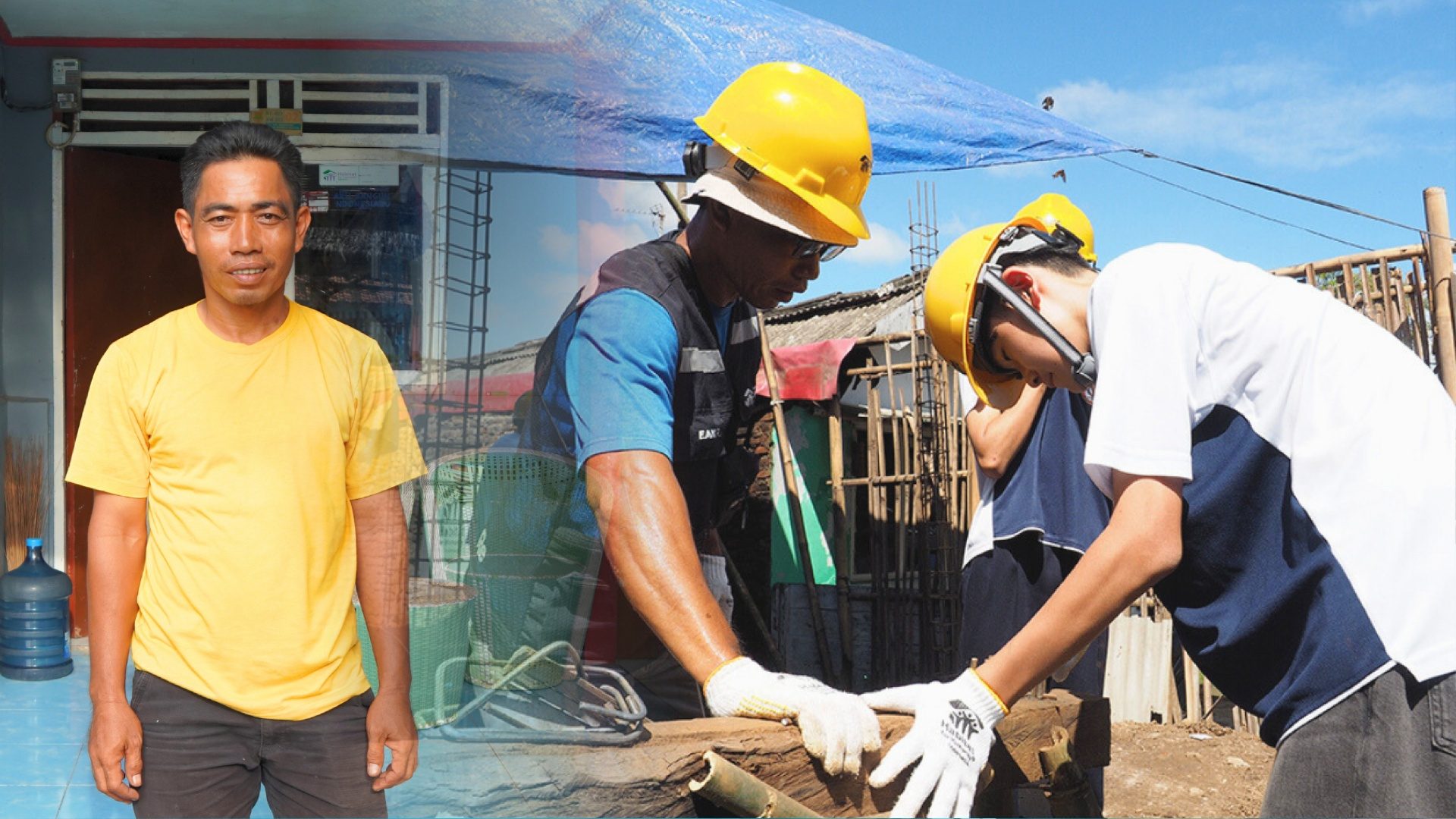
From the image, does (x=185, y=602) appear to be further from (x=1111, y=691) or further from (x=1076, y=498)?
(x=1111, y=691)

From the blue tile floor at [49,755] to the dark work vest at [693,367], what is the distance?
97cm

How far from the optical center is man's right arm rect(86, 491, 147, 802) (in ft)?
5.21

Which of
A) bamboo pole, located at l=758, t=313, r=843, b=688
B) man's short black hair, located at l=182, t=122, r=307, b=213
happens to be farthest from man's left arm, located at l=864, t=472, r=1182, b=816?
bamboo pole, located at l=758, t=313, r=843, b=688

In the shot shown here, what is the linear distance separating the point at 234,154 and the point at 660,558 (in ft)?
2.94

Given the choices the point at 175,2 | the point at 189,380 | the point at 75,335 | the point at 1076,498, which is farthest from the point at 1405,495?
the point at 75,335

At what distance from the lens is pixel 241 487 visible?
1.55 meters

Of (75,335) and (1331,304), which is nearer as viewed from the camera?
(1331,304)

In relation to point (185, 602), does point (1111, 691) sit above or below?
below

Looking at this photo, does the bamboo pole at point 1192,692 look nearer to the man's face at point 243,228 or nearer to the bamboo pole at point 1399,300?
the bamboo pole at point 1399,300

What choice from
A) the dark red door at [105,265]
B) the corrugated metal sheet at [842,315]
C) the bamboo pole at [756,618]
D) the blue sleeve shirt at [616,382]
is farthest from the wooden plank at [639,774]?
the corrugated metal sheet at [842,315]

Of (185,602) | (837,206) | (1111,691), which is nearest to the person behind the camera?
(185,602)

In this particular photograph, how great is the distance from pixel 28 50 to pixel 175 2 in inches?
45.7

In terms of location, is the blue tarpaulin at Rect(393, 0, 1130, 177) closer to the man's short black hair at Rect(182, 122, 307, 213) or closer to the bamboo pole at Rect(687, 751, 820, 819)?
the man's short black hair at Rect(182, 122, 307, 213)

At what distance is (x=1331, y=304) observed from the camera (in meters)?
1.70
